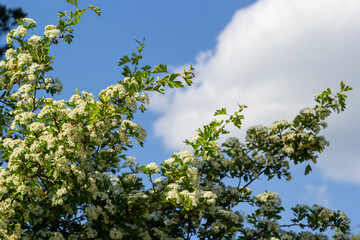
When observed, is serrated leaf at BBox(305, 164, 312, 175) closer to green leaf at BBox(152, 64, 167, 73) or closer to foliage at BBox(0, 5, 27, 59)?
green leaf at BBox(152, 64, 167, 73)

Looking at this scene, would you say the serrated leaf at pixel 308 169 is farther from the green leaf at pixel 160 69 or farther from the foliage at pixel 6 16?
the foliage at pixel 6 16

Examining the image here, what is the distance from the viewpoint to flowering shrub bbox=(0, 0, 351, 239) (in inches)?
233

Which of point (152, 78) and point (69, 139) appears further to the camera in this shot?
point (152, 78)

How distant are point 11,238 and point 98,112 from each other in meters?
2.09

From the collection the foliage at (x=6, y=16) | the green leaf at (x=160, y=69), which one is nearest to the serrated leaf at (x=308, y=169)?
the green leaf at (x=160, y=69)

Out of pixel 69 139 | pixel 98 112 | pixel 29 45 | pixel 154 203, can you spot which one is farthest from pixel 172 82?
pixel 29 45

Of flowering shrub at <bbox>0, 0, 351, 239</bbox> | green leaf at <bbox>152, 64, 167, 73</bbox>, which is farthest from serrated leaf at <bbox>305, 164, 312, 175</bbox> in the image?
green leaf at <bbox>152, 64, 167, 73</bbox>

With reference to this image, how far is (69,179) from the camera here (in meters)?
5.93

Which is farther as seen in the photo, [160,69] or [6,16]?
[6,16]

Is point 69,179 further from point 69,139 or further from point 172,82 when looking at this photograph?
point 172,82

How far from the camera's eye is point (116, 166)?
8234 millimetres

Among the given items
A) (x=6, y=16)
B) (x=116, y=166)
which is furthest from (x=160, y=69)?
(x=6, y=16)

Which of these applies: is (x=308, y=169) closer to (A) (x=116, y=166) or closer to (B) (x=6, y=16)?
(A) (x=116, y=166)

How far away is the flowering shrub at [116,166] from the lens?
592 centimetres
